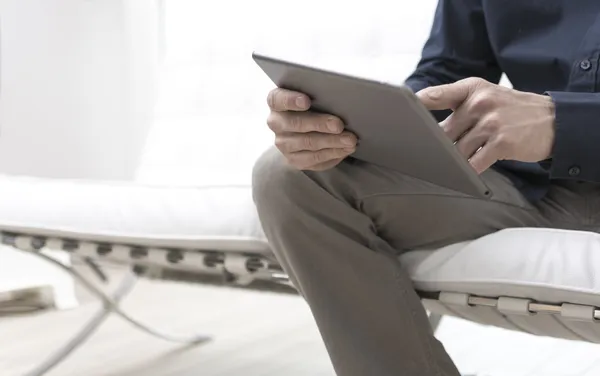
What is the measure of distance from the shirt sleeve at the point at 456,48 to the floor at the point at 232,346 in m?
0.42

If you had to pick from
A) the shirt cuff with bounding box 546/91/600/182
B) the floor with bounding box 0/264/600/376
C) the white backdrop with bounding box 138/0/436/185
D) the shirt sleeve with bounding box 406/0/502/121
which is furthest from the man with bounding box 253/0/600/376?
the white backdrop with bounding box 138/0/436/185

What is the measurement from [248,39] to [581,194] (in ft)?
3.29

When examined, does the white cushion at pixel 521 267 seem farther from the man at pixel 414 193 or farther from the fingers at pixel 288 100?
the fingers at pixel 288 100

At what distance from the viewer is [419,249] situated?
808mm

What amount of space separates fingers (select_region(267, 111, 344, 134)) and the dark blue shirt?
0.21m

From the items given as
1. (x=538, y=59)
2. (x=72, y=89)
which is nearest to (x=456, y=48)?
(x=538, y=59)

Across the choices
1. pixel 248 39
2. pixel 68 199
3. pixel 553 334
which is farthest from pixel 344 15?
pixel 553 334

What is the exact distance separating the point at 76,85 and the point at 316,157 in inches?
73.6

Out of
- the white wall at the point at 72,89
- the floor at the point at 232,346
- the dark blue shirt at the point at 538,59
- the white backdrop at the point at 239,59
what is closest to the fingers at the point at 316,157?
the dark blue shirt at the point at 538,59

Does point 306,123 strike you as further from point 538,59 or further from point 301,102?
point 538,59

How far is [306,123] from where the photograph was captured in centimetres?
70

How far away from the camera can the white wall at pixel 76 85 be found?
7.21 ft

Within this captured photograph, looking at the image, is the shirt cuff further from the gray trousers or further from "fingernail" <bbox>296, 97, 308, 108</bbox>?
"fingernail" <bbox>296, 97, 308, 108</bbox>

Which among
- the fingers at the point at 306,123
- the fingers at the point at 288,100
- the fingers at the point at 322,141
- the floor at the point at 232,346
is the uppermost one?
the fingers at the point at 288,100
